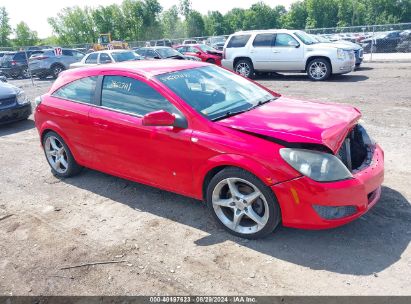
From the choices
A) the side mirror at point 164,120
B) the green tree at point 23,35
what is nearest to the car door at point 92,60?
→ the side mirror at point 164,120

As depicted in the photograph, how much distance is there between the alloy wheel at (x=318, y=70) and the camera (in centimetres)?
1328

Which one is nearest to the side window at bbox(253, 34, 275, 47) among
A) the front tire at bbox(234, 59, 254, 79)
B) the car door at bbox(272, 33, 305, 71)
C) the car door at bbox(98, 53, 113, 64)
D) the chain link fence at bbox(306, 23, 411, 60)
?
the car door at bbox(272, 33, 305, 71)

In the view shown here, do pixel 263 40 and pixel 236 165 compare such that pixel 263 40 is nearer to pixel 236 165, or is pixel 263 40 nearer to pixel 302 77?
pixel 302 77

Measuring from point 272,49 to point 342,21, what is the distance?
239ft

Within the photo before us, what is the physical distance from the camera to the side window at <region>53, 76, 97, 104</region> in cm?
463

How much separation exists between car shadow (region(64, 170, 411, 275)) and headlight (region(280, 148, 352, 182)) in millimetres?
652

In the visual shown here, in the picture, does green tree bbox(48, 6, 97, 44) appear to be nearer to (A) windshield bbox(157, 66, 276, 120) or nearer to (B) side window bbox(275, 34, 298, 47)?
(B) side window bbox(275, 34, 298, 47)

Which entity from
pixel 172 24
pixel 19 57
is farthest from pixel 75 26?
pixel 19 57

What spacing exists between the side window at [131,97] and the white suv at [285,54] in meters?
10.3

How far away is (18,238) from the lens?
3.86m

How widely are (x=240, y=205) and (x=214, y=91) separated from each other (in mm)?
1349

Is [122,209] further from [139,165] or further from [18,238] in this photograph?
[18,238]

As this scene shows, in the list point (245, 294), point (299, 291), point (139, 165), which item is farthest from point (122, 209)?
point (299, 291)

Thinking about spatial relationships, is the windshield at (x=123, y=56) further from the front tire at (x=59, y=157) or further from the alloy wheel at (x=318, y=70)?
the front tire at (x=59, y=157)
